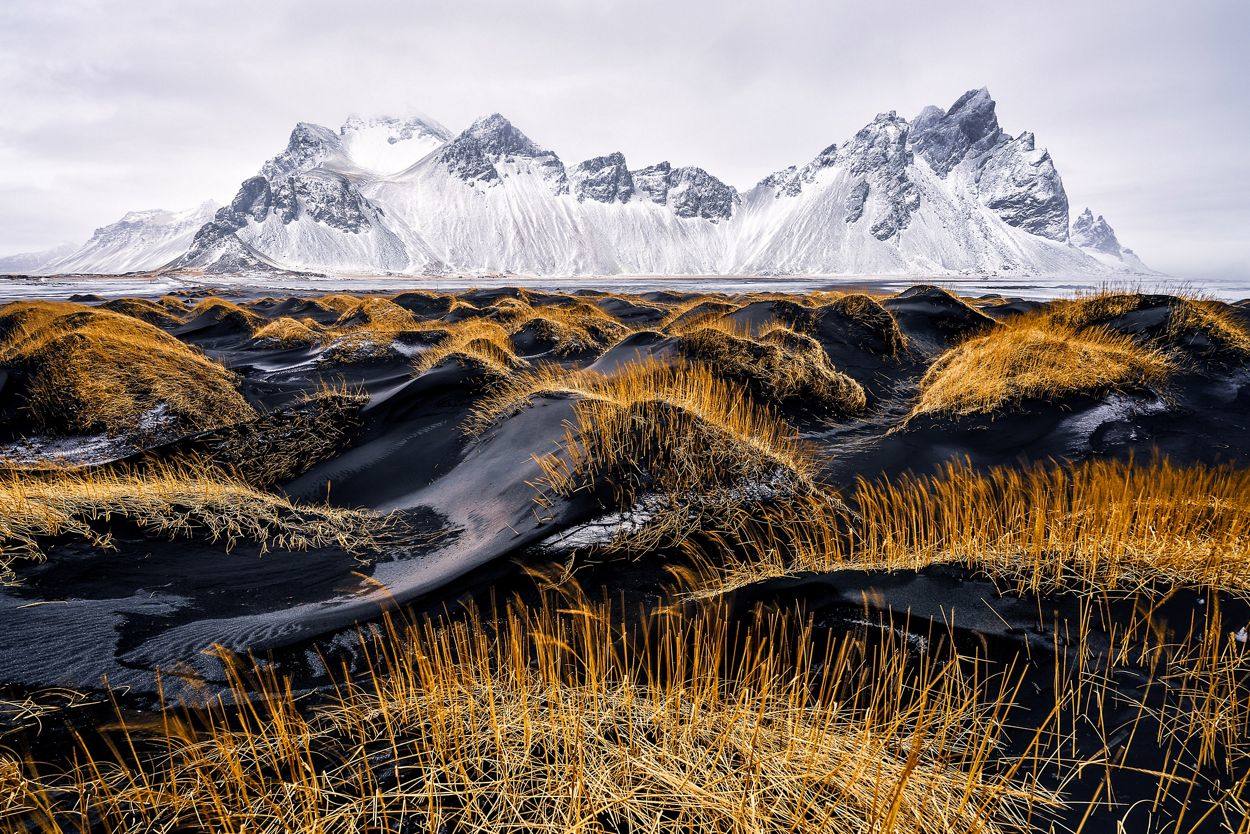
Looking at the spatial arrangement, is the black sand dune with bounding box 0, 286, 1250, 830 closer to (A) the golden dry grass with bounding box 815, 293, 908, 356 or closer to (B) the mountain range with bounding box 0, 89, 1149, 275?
(A) the golden dry grass with bounding box 815, 293, 908, 356

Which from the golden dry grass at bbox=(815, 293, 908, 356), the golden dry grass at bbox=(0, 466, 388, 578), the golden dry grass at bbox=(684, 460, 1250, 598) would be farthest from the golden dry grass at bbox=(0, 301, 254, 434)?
the golden dry grass at bbox=(815, 293, 908, 356)

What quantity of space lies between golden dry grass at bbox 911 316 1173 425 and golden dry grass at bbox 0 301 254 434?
1267 cm

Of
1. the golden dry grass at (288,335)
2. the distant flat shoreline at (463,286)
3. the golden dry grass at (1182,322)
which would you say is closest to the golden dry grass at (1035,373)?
the golden dry grass at (1182,322)

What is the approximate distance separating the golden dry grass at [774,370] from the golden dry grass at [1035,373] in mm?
1439

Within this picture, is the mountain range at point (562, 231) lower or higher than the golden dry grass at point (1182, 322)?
higher

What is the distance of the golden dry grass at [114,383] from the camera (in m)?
8.54

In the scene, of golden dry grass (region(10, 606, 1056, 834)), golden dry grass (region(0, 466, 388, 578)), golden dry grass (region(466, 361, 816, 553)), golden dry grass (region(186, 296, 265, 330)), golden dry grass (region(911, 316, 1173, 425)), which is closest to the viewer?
golden dry grass (region(10, 606, 1056, 834))

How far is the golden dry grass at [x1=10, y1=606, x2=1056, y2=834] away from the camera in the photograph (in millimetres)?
1740

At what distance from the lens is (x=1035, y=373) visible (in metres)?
7.99

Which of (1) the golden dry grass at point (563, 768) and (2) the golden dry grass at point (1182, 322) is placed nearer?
(1) the golden dry grass at point (563, 768)

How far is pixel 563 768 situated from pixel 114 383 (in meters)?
11.4

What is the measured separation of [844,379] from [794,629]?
8.55 metres

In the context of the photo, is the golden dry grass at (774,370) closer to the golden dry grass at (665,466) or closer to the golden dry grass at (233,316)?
the golden dry grass at (665,466)

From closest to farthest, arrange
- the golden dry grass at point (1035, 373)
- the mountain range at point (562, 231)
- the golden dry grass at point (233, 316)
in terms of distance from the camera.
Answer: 1. the golden dry grass at point (1035, 373)
2. the golden dry grass at point (233, 316)
3. the mountain range at point (562, 231)
